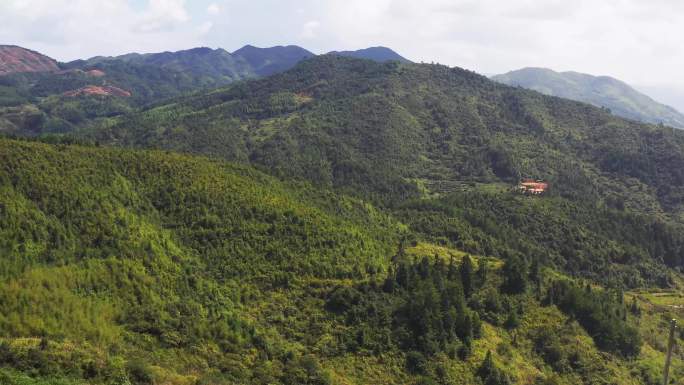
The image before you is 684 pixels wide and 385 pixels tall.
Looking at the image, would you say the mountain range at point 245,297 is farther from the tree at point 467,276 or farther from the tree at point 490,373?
the tree at point 467,276

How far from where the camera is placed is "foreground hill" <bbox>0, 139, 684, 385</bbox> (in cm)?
5697

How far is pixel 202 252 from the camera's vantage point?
277 feet

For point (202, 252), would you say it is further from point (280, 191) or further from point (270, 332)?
point (280, 191)

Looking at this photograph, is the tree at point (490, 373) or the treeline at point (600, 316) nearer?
the tree at point (490, 373)

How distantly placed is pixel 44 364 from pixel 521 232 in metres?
138

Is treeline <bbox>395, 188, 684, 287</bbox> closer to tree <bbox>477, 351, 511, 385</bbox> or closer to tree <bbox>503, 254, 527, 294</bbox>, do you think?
tree <bbox>503, 254, 527, 294</bbox>

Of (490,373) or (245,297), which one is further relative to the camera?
(245,297)

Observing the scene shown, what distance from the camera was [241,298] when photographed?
7781cm

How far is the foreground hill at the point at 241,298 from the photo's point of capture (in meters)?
57.0

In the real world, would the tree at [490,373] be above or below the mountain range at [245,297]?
below

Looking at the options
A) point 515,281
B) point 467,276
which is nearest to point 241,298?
point 467,276

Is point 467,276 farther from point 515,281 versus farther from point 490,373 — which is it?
point 490,373

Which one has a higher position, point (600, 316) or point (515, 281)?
point (515, 281)

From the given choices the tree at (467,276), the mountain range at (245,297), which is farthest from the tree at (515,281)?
the tree at (467,276)
